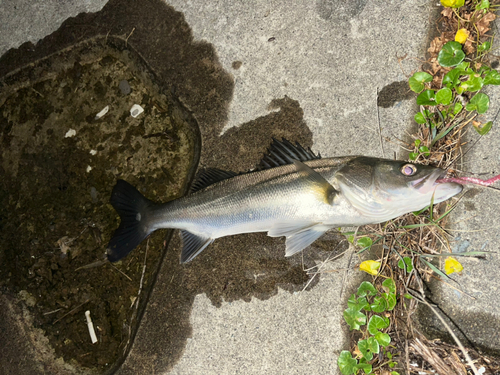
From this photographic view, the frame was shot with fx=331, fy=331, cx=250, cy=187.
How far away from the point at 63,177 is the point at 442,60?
3800mm

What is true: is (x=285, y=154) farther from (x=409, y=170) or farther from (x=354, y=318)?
(x=354, y=318)

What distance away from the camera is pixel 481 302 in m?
2.80

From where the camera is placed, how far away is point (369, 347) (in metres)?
2.85

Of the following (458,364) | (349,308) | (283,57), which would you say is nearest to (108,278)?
(349,308)

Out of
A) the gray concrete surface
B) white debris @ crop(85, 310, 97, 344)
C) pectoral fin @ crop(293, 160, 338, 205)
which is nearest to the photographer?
pectoral fin @ crop(293, 160, 338, 205)

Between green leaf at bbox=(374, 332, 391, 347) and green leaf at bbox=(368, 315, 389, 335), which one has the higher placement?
green leaf at bbox=(368, 315, 389, 335)

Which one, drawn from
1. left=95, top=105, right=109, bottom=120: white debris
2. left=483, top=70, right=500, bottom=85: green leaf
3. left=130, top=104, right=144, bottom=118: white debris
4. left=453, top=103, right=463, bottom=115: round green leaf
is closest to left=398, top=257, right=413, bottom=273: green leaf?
left=453, top=103, right=463, bottom=115: round green leaf

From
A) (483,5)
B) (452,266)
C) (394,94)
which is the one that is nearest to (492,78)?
(483,5)

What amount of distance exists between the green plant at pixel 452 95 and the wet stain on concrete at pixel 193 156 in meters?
1.00

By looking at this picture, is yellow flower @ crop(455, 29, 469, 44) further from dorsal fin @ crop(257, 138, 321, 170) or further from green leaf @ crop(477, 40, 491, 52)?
dorsal fin @ crop(257, 138, 321, 170)

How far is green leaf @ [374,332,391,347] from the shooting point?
2779 mm

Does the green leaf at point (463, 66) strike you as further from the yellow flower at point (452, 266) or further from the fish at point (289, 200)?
the yellow flower at point (452, 266)

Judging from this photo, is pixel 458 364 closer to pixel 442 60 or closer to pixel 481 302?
pixel 481 302

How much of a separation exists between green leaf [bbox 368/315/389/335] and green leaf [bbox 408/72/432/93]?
6.53 feet
